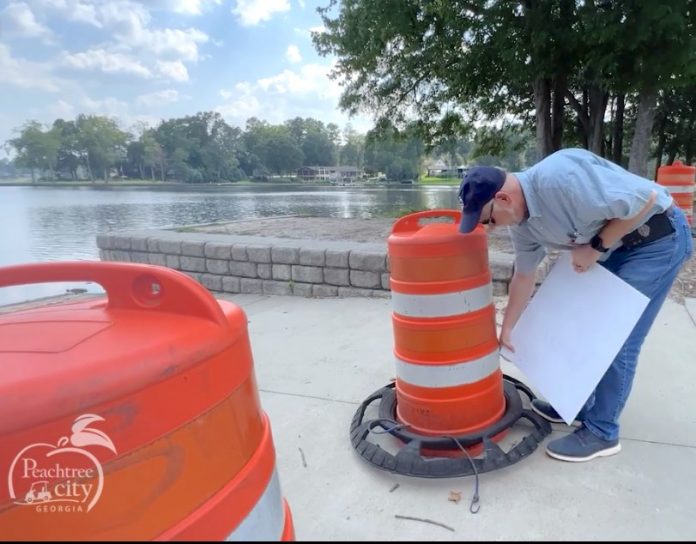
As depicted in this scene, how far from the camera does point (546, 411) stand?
8.94 feet

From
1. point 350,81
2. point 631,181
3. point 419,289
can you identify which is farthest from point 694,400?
point 350,81

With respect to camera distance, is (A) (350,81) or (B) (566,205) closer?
(B) (566,205)

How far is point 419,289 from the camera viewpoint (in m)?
2.30

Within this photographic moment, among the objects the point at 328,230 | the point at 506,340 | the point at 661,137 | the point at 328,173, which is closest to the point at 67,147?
the point at 328,173

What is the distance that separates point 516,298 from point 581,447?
763 millimetres

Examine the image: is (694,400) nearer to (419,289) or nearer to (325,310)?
(419,289)

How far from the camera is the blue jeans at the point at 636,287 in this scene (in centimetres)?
216

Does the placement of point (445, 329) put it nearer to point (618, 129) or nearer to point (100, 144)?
point (618, 129)

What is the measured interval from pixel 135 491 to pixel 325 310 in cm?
429

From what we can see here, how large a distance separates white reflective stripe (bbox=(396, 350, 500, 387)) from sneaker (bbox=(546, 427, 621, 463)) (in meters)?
0.46

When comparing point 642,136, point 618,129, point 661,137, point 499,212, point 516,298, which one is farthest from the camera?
point 661,137

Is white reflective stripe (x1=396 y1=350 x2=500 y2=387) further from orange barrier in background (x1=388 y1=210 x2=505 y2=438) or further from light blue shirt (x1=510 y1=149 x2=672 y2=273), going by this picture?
light blue shirt (x1=510 y1=149 x2=672 y2=273)

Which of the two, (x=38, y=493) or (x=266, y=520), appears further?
(x=266, y=520)

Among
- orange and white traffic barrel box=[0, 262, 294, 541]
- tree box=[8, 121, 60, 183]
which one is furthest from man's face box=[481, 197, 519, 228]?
tree box=[8, 121, 60, 183]
